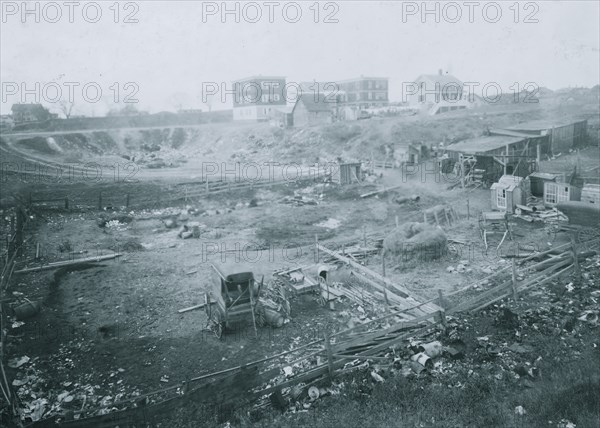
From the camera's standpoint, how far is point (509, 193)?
20.9m

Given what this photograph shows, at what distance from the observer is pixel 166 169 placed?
39281 mm

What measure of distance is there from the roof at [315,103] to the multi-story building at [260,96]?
Result: 32.0 feet

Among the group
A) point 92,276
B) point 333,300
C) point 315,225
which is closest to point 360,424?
point 333,300

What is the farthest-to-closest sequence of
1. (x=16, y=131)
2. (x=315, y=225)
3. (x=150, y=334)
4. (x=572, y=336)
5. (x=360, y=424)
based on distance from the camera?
(x=16, y=131) → (x=315, y=225) → (x=150, y=334) → (x=572, y=336) → (x=360, y=424)

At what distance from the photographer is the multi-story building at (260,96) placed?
66875 millimetres

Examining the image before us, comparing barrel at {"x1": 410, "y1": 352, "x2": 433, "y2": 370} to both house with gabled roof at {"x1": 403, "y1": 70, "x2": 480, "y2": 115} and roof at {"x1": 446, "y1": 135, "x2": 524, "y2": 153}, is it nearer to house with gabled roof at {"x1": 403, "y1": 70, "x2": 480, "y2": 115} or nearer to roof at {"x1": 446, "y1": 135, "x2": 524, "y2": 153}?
roof at {"x1": 446, "y1": 135, "x2": 524, "y2": 153}

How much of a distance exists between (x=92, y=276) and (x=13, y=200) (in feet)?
34.4

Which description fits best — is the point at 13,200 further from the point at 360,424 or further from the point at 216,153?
the point at 216,153

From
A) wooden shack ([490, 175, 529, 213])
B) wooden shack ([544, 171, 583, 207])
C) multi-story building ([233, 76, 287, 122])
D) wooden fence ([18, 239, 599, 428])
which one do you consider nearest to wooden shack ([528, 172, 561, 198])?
wooden shack ([544, 171, 583, 207])

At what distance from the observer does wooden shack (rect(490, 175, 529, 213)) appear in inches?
824

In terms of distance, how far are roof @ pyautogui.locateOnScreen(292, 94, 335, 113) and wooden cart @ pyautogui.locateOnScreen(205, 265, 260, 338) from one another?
45.9m

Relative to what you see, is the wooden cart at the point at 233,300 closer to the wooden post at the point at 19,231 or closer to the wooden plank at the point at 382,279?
the wooden plank at the point at 382,279

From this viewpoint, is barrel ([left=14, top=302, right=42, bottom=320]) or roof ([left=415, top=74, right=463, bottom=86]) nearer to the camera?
barrel ([left=14, top=302, right=42, bottom=320])

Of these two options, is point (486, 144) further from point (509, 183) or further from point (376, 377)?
point (376, 377)
